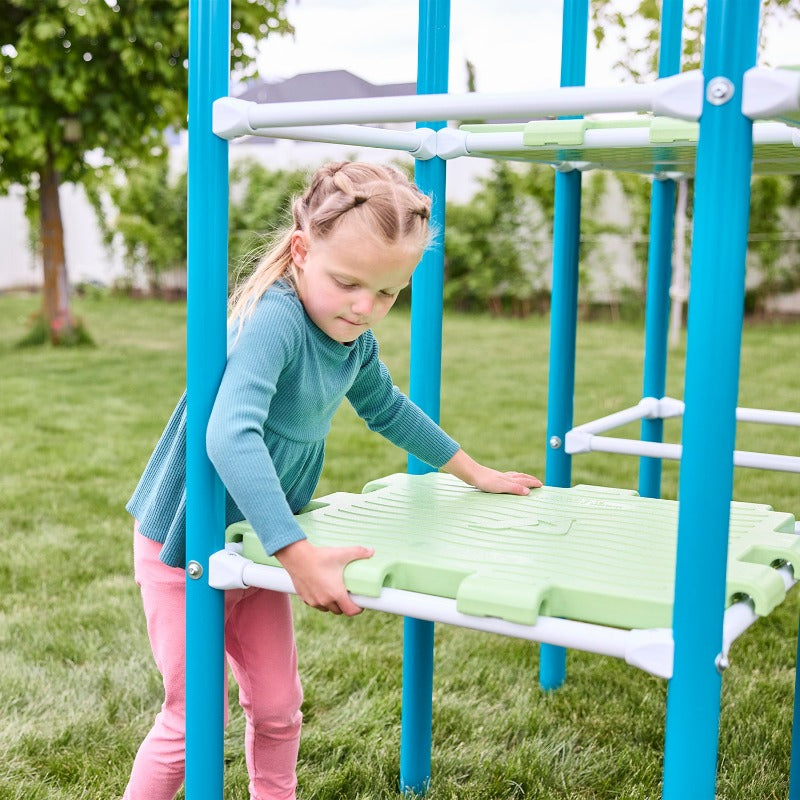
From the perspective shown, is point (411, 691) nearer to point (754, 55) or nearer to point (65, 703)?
point (65, 703)

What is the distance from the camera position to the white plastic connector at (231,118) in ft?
4.38

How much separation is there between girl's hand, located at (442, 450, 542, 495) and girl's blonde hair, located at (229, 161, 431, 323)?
1.56ft

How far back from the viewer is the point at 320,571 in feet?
4.26

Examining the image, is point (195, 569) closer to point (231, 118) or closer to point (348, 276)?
point (348, 276)

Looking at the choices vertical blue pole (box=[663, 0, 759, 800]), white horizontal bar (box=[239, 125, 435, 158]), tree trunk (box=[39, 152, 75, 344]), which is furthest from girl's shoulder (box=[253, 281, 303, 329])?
tree trunk (box=[39, 152, 75, 344])

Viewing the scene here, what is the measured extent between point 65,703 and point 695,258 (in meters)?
1.79

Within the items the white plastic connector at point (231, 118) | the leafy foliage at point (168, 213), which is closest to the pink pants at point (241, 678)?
the white plastic connector at point (231, 118)

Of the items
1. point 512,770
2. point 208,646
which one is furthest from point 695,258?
point 512,770

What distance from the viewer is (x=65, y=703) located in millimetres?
2307

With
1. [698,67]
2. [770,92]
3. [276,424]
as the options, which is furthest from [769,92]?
[698,67]

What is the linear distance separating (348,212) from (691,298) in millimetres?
516

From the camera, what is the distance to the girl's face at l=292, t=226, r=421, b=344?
4.58 feet

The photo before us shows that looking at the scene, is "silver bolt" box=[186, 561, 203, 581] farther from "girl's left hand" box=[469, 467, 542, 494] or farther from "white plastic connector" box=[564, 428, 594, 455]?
"white plastic connector" box=[564, 428, 594, 455]

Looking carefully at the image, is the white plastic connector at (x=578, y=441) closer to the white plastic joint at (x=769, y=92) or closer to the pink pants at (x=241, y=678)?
the pink pants at (x=241, y=678)
